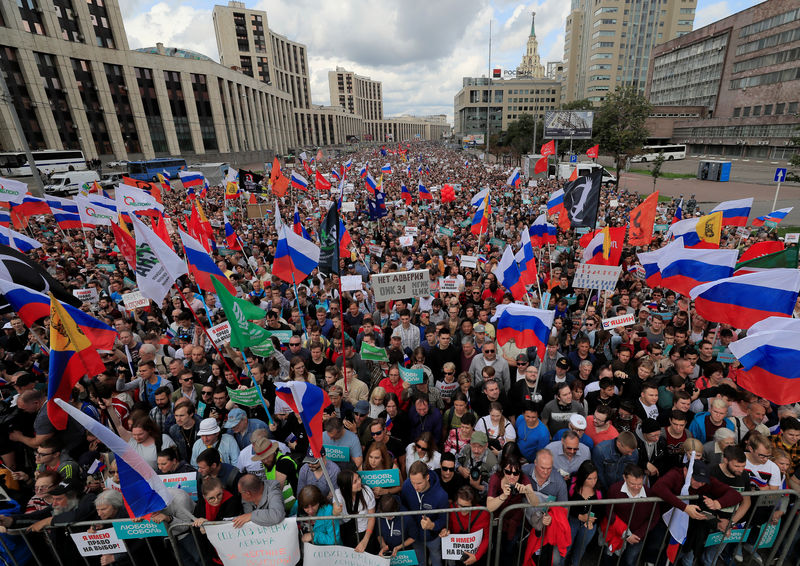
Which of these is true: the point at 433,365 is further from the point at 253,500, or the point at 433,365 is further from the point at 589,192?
the point at 589,192

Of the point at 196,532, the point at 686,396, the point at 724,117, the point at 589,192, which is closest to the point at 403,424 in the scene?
the point at 196,532

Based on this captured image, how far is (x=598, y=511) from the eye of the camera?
416cm

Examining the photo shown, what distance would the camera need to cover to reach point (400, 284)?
24.3 feet

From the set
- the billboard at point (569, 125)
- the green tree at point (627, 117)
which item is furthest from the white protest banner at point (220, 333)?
the billboard at point (569, 125)

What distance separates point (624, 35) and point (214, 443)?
4972 inches

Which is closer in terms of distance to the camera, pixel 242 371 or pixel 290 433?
pixel 290 433

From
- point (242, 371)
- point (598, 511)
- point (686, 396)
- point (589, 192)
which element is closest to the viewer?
point (598, 511)

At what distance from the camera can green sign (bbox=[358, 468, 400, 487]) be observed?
13.2 ft

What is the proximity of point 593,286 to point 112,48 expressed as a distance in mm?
69004

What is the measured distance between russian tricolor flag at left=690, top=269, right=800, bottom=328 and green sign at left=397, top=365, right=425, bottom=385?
4.33 m

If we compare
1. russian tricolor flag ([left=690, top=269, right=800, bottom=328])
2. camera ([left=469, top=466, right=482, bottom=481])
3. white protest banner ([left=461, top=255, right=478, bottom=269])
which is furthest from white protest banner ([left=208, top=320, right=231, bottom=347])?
russian tricolor flag ([left=690, top=269, right=800, bottom=328])

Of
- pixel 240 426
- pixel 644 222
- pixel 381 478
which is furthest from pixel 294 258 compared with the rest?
pixel 644 222

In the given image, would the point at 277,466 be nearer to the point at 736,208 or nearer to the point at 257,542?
the point at 257,542

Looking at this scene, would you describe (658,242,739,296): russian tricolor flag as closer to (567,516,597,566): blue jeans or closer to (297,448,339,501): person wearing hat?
(567,516,597,566): blue jeans
